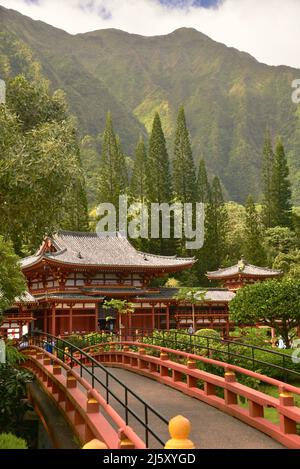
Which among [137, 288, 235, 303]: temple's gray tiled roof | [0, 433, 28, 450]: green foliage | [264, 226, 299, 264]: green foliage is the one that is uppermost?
[264, 226, 299, 264]: green foliage

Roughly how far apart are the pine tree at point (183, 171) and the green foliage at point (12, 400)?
172 feet

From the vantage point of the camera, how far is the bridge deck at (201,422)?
812 centimetres

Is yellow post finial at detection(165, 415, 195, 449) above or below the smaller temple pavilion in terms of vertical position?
above

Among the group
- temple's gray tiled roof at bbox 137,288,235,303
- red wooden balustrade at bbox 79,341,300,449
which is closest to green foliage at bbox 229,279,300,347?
red wooden balustrade at bbox 79,341,300,449

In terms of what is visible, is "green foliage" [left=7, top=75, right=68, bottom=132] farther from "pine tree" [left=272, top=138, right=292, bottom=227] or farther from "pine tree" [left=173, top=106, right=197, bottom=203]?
"pine tree" [left=272, top=138, right=292, bottom=227]

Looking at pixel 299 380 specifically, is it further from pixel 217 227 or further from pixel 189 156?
pixel 189 156

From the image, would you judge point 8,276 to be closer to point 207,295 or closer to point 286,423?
point 286,423

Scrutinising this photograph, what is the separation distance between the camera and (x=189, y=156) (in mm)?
66312

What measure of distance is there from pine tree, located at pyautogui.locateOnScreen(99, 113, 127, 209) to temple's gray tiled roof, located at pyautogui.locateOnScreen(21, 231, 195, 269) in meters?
21.8

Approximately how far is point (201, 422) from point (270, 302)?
1526cm

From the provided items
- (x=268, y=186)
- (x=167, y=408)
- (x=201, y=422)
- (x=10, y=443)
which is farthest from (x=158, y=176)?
(x=10, y=443)

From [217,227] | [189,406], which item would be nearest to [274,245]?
[217,227]

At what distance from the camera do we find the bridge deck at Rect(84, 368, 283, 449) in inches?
320

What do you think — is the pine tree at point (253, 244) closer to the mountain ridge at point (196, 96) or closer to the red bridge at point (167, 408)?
the red bridge at point (167, 408)
